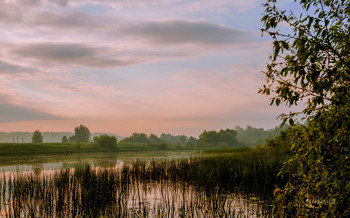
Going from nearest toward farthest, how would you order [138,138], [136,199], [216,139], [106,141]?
[136,199], [106,141], [216,139], [138,138]

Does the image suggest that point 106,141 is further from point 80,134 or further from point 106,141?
point 80,134

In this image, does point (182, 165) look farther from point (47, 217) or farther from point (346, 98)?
point (346, 98)

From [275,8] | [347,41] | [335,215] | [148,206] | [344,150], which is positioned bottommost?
[148,206]

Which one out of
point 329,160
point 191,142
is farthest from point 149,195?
point 191,142

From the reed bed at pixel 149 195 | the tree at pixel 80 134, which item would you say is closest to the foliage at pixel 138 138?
the tree at pixel 80 134

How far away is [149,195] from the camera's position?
13711mm

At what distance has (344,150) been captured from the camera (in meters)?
4.90

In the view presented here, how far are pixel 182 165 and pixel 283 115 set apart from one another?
576 inches

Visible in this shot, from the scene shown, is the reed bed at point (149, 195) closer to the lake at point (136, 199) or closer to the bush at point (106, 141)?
the lake at point (136, 199)

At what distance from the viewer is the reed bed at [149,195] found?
10312mm

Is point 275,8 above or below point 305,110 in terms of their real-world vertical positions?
Answer: above

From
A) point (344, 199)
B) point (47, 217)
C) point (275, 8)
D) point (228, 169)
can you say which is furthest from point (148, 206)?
point (275, 8)

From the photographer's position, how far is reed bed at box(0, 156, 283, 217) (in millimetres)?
10312

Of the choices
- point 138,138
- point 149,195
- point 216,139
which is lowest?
point 216,139
